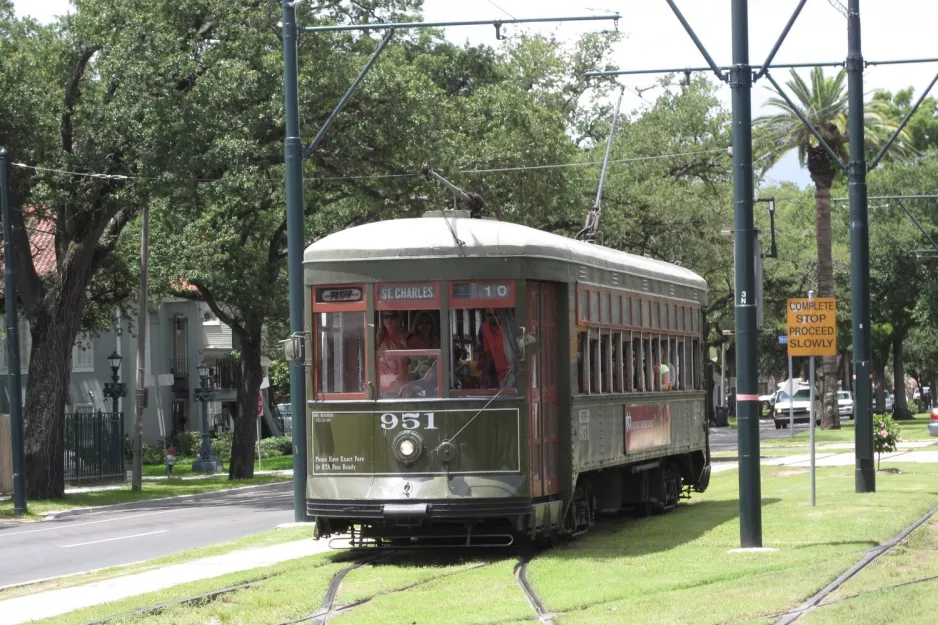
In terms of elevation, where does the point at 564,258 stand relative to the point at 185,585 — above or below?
above

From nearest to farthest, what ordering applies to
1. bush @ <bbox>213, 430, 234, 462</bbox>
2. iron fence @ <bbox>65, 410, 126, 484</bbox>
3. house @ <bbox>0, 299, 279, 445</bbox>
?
iron fence @ <bbox>65, 410, 126, 484</bbox> < house @ <bbox>0, 299, 279, 445</bbox> < bush @ <bbox>213, 430, 234, 462</bbox>

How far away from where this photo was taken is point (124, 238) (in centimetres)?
4084

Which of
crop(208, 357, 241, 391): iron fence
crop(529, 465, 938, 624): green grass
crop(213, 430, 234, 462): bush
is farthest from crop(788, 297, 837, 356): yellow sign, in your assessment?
crop(208, 357, 241, 391): iron fence

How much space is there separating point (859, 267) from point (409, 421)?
1028cm

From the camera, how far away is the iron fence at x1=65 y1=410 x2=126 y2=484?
3884cm

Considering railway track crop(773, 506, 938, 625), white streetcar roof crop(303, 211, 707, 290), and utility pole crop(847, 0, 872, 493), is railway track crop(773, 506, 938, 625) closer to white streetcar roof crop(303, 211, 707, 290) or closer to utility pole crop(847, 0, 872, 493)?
A: utility pole crop(847, 0, 872, 493)

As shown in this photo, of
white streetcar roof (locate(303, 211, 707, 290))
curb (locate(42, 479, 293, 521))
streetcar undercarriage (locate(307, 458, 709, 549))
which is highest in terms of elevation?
white streetcar roof (locate(303, 211, 707, 290))

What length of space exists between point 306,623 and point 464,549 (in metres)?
4.84

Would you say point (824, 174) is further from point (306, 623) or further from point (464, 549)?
point (306, 623)

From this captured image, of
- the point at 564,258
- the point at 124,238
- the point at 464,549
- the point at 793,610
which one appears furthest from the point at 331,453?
the point at 124,238

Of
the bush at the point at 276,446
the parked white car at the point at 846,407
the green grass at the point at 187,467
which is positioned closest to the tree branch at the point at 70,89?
the green grass at the point at 187,467

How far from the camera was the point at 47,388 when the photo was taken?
32.1 meters

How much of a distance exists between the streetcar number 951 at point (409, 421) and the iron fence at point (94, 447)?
25406 millimetres

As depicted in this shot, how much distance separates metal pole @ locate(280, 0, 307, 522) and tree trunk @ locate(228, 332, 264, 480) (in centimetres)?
1982
